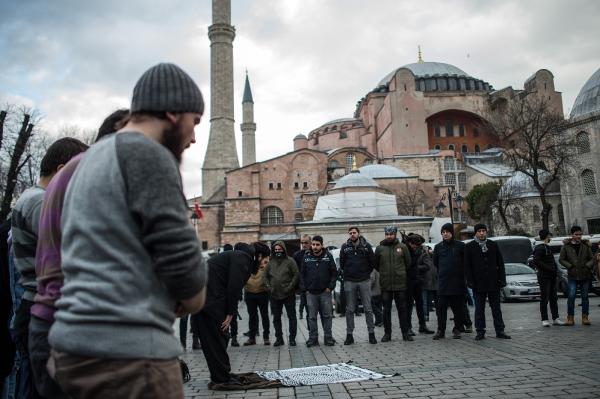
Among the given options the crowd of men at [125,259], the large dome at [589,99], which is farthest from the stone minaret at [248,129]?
the crowd of men at [125,259]

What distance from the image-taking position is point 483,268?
8977 mm

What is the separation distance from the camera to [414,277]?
1030cm

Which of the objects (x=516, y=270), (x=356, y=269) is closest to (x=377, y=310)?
(x=356, y=269)

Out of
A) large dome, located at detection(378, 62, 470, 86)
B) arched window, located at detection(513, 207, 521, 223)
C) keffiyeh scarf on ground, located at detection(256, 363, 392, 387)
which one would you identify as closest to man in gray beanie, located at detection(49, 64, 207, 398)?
keffiyeh scarf on ground, located at detection(256, 363, 392, 387)

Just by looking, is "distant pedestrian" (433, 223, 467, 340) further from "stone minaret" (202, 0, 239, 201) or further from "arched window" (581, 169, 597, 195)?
"stone minaret" (202, 0, 239, 201)

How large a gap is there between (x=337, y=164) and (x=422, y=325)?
49364 mm

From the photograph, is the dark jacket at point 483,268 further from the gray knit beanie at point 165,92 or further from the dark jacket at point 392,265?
the gray knit beanie at point 165,92

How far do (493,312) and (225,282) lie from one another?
4.61m

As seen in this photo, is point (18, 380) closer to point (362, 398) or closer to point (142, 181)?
point (142, 181)

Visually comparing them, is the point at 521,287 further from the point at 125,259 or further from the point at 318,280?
the point at 125,259

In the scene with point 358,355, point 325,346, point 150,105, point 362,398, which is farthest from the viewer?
point 325,346

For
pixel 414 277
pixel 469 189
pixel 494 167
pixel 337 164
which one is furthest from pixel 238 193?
pixel 414 277

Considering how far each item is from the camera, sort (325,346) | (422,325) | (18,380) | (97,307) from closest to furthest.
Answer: (97,307) → (18,380) → (325,346) → (422,325)

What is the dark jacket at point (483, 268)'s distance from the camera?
29.2 feet
